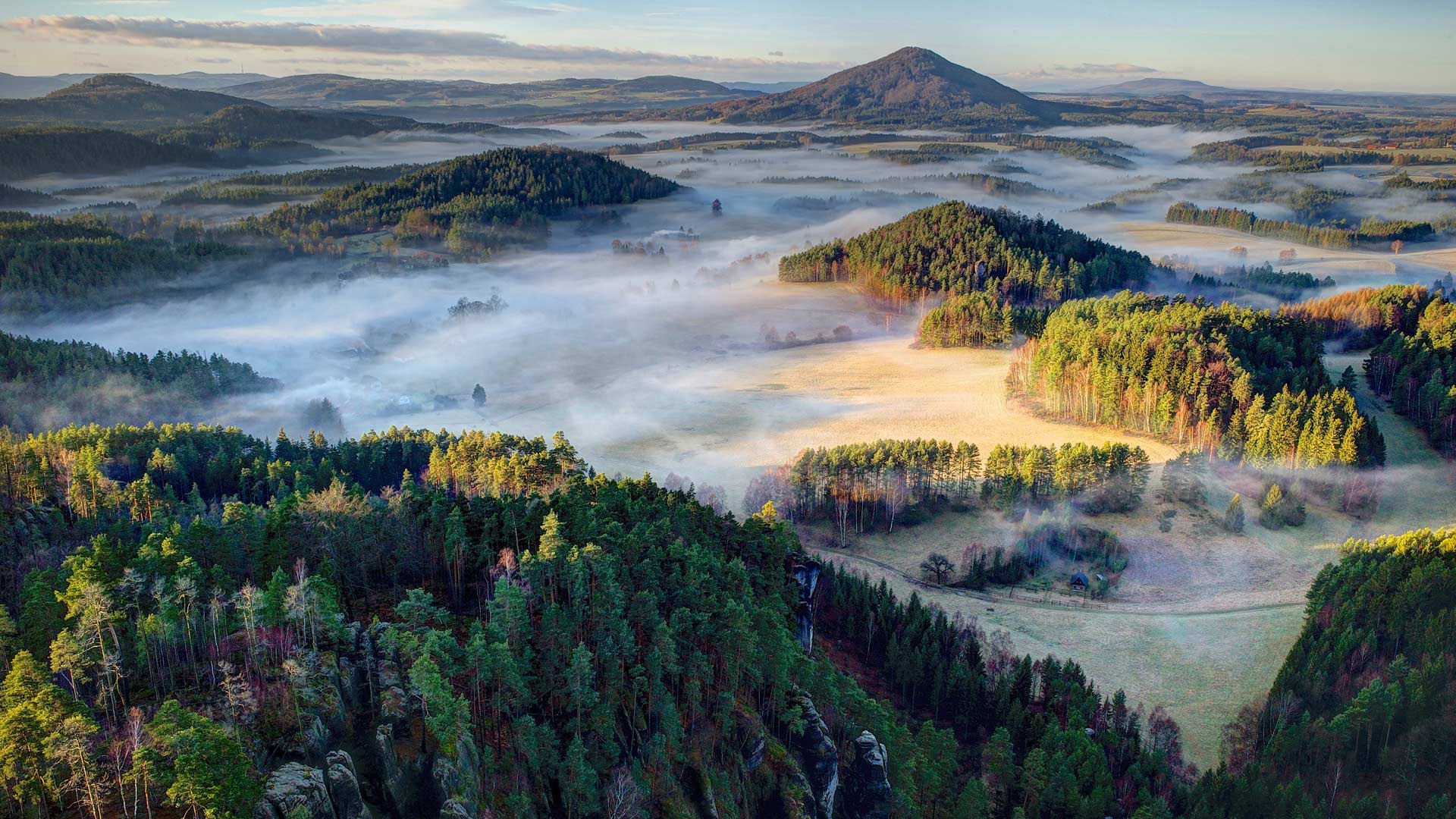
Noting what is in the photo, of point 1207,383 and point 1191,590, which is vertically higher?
point 1207,383

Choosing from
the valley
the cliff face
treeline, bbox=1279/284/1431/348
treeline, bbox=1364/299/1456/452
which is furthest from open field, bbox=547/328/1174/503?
the cliff face

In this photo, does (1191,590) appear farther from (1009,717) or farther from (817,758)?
(817,758)

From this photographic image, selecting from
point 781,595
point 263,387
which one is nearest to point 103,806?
point 781,595

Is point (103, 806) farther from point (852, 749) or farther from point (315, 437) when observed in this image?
point (315, 437)

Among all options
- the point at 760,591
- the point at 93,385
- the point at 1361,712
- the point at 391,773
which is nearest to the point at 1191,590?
the point at 1361,712

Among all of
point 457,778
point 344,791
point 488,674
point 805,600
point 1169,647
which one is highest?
point 488,674

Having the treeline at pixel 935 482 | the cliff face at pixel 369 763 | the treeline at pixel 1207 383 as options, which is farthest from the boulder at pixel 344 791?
the treeline at pixel 1207 383

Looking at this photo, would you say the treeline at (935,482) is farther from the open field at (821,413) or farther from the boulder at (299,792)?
the boulder at (299,792)
